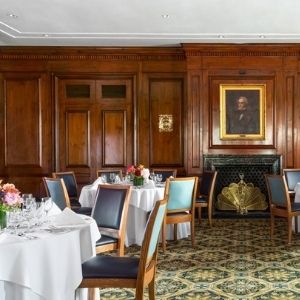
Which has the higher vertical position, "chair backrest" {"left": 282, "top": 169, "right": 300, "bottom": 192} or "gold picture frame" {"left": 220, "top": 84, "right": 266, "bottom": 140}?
"gold picture frame" {"left": 220, "top": 84, "right": 266, "bottom": 140}

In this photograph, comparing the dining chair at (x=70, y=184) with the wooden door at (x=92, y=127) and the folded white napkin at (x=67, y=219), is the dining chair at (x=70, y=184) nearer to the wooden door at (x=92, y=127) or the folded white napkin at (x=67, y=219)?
the wooden door at (x=92, y=127)

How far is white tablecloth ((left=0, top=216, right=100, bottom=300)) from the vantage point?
8.78ft

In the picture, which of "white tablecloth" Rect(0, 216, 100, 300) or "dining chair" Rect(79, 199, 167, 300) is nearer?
"white tablecloth" Rect(0, 216, 100, 300)

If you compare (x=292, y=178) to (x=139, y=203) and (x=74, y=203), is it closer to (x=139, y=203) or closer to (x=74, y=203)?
(x=139, y=203)

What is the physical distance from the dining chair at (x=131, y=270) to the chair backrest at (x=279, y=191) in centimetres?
326

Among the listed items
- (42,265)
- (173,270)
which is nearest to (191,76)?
(173,270)

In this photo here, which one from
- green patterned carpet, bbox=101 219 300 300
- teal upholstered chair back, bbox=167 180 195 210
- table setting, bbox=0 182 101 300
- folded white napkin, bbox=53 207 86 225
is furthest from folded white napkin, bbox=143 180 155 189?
table setting, bbox=0 182 101 300

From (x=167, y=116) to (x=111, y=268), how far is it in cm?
580

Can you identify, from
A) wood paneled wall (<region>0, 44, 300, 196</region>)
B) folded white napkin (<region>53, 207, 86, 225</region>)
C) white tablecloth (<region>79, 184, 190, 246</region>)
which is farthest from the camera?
wood paneled wall (<region>0, 44, 300, 196</region>)

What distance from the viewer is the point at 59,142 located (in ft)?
28.6

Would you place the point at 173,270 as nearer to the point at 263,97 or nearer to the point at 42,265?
the point at 42,265

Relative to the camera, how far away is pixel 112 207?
4.05 meters

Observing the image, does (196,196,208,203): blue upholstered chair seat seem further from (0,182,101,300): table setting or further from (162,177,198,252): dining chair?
(0,182,101,300): table setting

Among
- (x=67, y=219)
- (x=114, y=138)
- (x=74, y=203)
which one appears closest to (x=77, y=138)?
(x=114, y=138)
